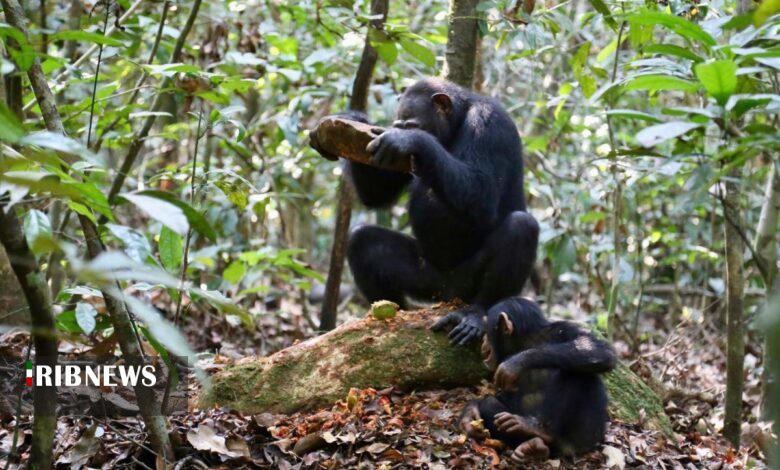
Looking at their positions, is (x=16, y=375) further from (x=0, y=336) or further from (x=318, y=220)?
(x=318, y=220)

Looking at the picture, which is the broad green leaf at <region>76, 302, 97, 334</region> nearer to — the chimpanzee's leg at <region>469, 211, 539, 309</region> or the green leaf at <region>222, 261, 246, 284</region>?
the chimpanzee's leg at <region>469, 211, 539, 309</region>

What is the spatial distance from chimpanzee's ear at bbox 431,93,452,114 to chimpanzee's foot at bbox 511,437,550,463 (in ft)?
8.52

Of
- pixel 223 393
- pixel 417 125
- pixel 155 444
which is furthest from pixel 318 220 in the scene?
pixel 155 444

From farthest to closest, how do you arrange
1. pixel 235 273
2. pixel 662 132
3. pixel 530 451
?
pixel 235 273
pixel 530 451
pixel 662 132

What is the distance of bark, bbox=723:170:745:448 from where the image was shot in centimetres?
521

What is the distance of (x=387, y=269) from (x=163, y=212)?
3987mm

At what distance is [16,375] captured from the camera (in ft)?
14.2

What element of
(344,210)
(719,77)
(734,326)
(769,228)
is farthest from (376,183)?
(719,77)

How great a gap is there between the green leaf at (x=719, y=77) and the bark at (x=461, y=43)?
11.3 ft

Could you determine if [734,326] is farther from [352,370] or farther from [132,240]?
[132,240]

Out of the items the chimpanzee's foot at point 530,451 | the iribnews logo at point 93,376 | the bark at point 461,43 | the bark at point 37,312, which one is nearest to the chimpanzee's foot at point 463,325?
the chimpanzee's foot at point 530,451

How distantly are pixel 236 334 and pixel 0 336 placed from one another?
9.78 ft

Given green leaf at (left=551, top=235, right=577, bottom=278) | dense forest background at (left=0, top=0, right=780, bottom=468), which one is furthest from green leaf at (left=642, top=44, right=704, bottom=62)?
green leaf at (left=551, top=235, right=577, bottom=278)

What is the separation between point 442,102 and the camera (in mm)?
5883
